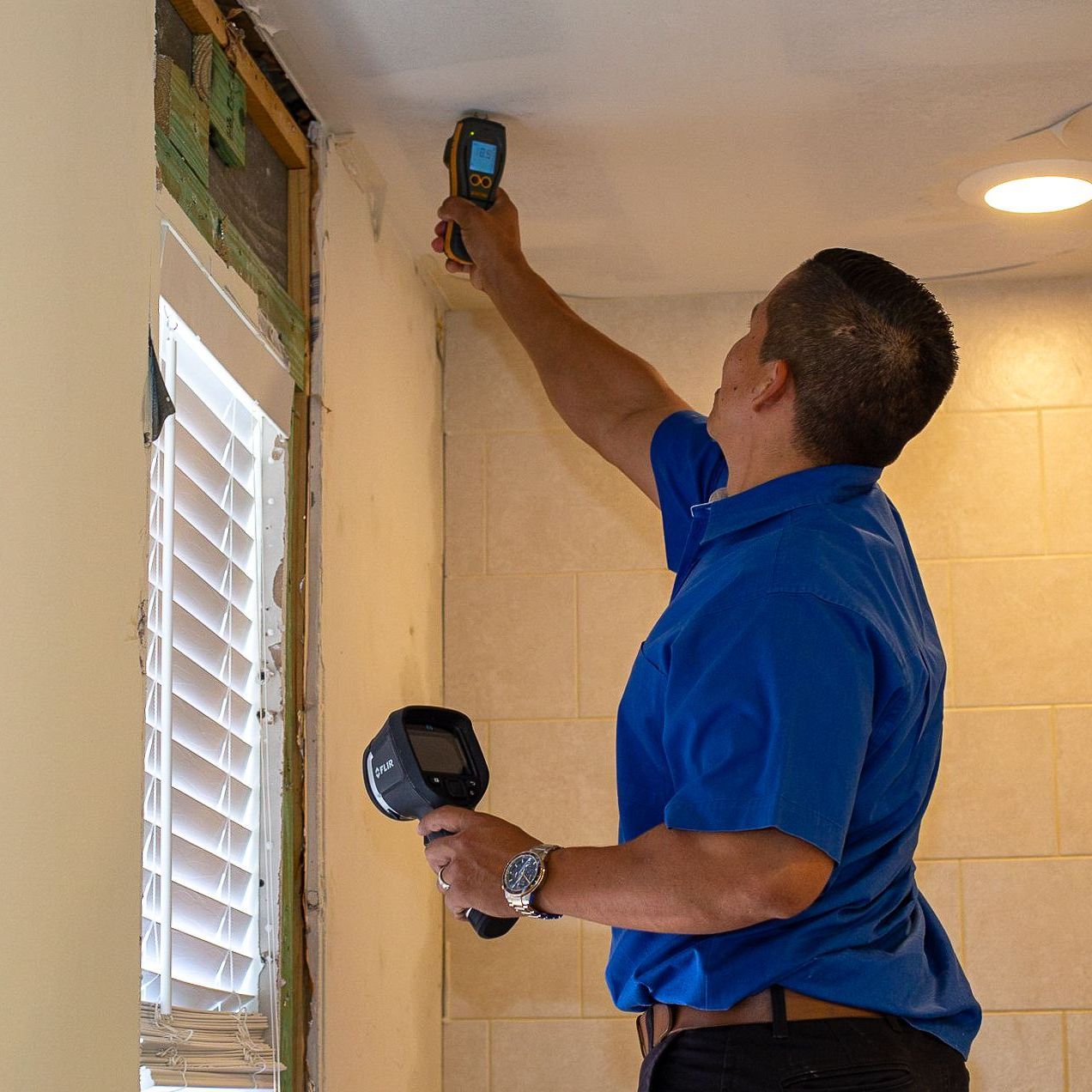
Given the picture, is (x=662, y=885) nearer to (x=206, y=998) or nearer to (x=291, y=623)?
(x=206, y=998)

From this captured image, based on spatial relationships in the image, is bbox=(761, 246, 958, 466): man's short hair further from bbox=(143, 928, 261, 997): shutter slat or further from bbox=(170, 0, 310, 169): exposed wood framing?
bbox=(143, 928, 261, 997): shutter slat

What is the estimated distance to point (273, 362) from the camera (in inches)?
76.0

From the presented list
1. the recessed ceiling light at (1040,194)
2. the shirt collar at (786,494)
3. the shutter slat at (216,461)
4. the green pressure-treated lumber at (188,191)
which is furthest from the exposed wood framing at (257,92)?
the recessed ceiling light at (1040,194)

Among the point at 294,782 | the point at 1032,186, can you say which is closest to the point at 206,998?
the point at 294,782

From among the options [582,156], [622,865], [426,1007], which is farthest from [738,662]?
[426,1007]

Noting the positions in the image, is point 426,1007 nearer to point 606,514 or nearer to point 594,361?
point 606,514

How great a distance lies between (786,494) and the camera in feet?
4.97

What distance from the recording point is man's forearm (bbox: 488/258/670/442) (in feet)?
6.91

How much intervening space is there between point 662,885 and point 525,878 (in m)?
0.16

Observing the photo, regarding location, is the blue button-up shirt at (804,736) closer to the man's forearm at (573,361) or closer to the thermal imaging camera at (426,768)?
the thermal imaging camera at (426,768)

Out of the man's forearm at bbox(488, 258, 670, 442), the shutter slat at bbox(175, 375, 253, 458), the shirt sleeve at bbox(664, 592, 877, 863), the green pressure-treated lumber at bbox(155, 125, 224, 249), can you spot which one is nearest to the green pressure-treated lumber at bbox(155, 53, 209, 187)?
the green pressure-treated lumber at bbox(155, 125, 224, 249)

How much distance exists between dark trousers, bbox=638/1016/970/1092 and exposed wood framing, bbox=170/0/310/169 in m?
1.28

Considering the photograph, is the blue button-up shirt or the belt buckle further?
the belt buckle

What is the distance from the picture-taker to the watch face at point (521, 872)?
144 centimetres
